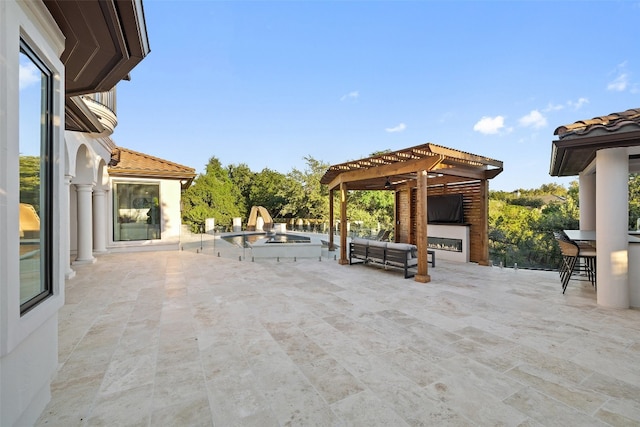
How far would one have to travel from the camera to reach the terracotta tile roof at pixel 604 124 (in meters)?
4.20

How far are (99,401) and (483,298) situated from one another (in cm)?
557

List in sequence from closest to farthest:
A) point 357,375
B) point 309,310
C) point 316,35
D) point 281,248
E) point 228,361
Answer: point 357,375
point 228,361
point 309,310
point 281,248
point 316,35

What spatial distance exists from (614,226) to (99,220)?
1430cm

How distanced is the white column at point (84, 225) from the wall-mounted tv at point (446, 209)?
11074 mm

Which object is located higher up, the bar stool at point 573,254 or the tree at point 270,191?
the tree at point 270,191

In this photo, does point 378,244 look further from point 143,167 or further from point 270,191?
point 270,191

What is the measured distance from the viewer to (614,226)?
188 inches

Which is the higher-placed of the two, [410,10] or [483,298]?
[410,10]

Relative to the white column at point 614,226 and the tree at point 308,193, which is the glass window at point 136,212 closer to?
the white column at point 614,226

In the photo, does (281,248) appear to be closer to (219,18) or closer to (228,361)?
(228,361)

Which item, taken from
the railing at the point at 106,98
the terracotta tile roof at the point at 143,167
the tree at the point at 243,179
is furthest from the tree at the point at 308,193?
the railing at the point at 106,98

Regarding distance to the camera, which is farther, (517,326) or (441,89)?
(441,89)

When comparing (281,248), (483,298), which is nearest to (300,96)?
(281,248)

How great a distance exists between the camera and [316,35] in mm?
15578
